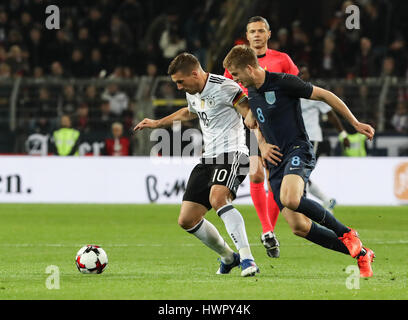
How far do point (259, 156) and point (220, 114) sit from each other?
60.7 inches

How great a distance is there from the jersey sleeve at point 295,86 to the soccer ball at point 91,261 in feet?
6.45

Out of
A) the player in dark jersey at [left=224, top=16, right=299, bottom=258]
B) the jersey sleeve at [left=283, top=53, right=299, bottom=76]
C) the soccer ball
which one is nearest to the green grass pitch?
the soccer ball

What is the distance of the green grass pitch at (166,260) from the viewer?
6254 mm

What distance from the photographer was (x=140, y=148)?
1697 centimetres

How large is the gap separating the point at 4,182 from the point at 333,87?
19.8ft

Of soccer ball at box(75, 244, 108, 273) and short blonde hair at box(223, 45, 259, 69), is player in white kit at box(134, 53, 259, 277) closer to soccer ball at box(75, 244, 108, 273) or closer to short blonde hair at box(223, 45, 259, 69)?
short blonde hair at box(223, 45, 259, 69)

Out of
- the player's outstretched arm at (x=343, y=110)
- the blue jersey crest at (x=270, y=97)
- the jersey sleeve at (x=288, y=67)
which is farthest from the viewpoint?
the jersey sleeve at (x=288, y=67)

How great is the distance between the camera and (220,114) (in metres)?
7.40

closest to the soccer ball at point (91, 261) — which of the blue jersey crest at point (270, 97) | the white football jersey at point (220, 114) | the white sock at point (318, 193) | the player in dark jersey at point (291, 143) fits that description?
the white football jersey at point (220, 114)

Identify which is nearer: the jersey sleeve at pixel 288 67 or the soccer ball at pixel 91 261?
the soccer ball at pixel 91 261

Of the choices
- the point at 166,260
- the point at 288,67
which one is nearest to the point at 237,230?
the point at 166,260

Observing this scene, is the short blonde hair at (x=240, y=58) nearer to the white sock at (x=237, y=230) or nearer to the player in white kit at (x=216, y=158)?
the player in white kit at (x=216, y=158)

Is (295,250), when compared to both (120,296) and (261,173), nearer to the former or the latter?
(261,173)
